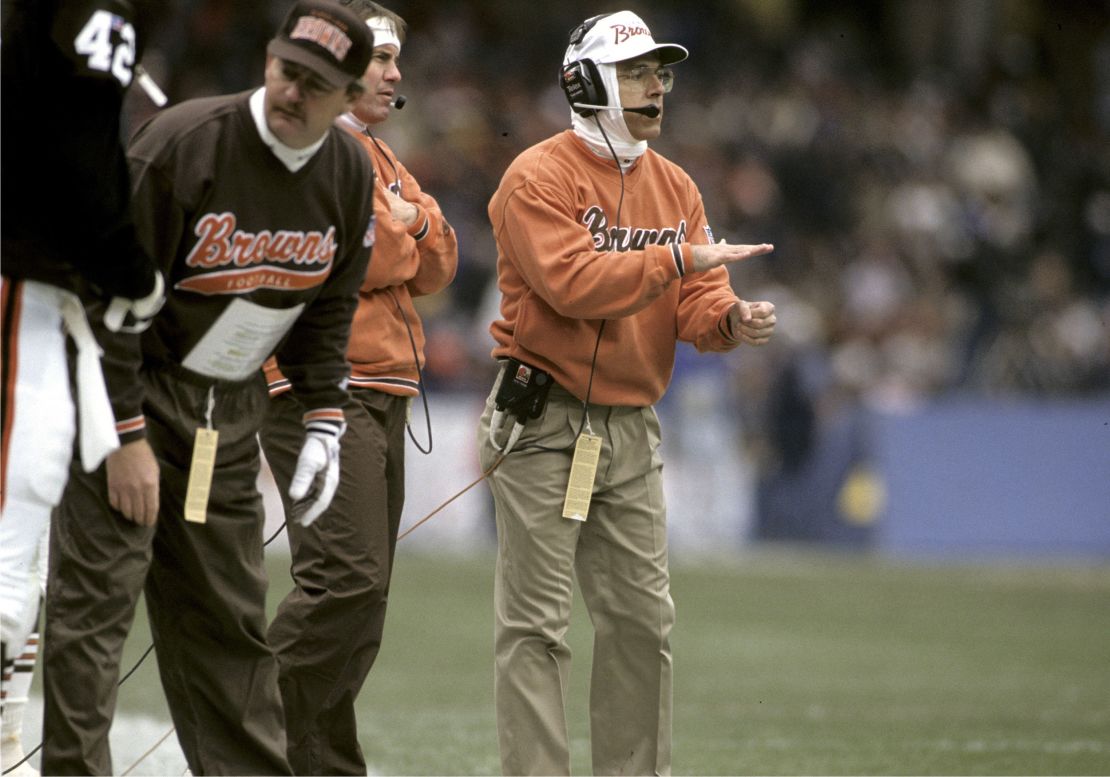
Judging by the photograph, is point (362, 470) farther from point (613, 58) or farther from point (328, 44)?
point (328, 44)

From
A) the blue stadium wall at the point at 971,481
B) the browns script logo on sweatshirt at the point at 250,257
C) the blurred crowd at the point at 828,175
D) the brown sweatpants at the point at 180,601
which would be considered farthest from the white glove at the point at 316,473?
the blue stadium wall at the point at 971,481

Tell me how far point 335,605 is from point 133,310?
1.60 m

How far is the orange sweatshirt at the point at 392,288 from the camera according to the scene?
614 centimetres

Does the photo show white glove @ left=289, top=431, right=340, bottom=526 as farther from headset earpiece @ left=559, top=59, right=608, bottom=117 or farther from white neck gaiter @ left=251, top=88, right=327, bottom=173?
headset earpiece @ left=559, top=59, right=608, bottom=117

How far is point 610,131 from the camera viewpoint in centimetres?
601

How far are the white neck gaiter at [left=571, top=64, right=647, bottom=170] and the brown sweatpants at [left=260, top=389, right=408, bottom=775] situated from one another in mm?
1160

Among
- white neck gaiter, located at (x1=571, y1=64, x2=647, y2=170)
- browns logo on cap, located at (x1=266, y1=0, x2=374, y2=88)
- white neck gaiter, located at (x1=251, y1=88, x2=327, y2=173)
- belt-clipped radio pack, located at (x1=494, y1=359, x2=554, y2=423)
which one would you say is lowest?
belt-clipped radio pack, located at (x1=494, y1=359, x2=554, y2=423)

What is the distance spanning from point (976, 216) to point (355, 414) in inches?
650

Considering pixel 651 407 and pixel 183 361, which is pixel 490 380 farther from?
pixel 183 361

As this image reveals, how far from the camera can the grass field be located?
7.51 meters

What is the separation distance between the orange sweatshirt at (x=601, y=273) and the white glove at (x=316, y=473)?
95 centimetres

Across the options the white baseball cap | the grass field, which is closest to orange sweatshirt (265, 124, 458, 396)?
the white baseball cap

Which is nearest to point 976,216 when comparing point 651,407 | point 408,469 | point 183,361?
point 408,469

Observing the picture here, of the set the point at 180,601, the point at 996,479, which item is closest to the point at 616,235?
the point at 180,601
